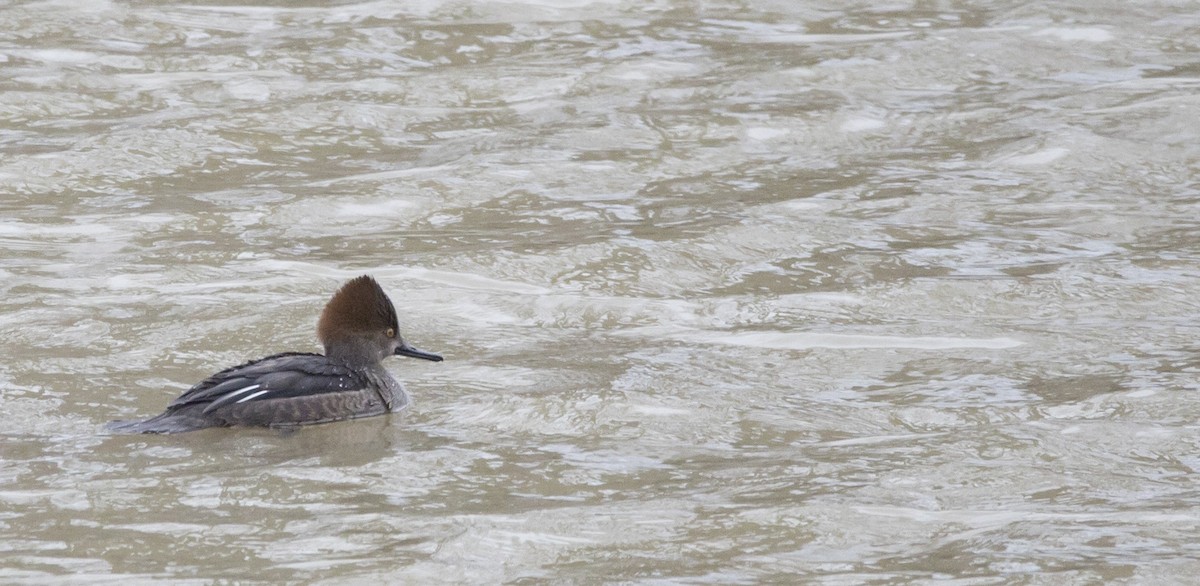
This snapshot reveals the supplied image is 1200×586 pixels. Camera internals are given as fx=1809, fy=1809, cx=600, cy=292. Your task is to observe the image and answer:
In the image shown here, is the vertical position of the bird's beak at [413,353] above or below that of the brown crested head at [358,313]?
below

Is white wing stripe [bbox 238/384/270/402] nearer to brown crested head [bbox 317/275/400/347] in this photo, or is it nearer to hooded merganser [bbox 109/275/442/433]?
hooded merganser [bbox 109/275/442/433]

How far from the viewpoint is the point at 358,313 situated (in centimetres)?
755

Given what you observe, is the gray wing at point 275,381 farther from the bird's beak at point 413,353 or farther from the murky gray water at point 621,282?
the bird's beak at point 413,353

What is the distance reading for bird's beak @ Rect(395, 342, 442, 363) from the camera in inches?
299

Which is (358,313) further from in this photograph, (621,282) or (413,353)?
(621,282)

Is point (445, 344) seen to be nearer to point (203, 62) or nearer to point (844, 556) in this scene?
point (844, 556)

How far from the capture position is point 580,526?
5.81m

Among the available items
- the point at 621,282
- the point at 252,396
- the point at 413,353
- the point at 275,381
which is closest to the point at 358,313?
the point at 413,353

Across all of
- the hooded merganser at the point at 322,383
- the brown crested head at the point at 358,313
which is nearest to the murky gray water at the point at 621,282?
the hooded merganser at the point at 322,383

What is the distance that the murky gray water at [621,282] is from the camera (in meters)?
5.80

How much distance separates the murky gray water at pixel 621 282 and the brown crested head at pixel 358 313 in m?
0.34

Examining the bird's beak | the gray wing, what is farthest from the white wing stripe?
the bird's beak

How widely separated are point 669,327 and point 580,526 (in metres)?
2.65

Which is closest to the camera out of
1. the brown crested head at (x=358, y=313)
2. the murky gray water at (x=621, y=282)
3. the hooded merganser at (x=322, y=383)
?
the murky gray water at (x=621, y=282)
